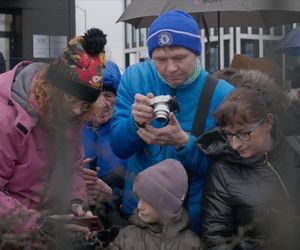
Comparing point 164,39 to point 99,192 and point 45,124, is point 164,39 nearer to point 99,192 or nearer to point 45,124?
point 45,124

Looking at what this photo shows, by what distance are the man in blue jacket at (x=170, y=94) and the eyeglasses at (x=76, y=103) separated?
0.16 meters

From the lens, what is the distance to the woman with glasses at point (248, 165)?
1.93 metres

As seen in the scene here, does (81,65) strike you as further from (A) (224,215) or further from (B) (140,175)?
(A) (224,215)

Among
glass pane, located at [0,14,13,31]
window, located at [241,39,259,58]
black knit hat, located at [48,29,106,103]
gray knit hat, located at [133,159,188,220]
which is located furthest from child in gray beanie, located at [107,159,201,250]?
glass pane, located at [0,14,13,31]

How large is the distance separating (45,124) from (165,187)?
446mm

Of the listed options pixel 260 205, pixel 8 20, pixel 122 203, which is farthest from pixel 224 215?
pixel 8 20

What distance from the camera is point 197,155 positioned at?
2133 mm

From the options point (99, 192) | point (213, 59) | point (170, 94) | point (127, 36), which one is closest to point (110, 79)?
point (99, 192)

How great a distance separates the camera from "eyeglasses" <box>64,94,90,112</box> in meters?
1.95

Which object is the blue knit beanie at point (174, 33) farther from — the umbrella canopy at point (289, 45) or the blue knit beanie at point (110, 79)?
the blue knit beanie at point (110, 79)

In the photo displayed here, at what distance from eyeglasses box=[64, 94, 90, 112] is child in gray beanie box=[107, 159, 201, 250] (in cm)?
30

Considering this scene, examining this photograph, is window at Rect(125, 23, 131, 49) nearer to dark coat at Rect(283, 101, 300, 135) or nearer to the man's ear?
dark coat at Rect(283, 101, 300, 135)

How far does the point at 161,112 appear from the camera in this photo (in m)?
1.96

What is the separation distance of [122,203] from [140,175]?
330mm
